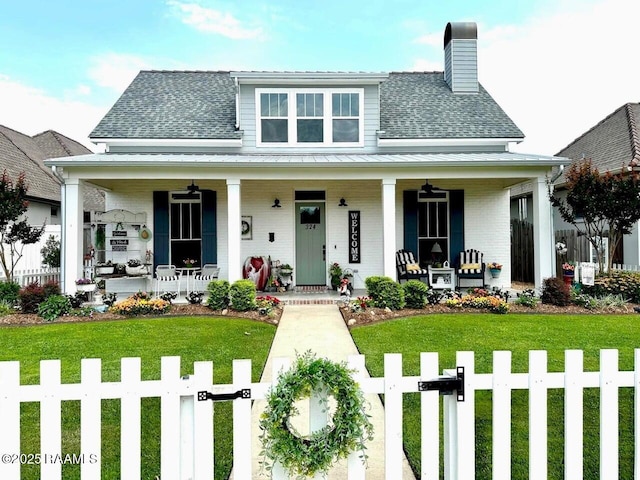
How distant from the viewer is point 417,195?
11.2 m

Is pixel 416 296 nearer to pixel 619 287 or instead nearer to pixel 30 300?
pixel 619 287

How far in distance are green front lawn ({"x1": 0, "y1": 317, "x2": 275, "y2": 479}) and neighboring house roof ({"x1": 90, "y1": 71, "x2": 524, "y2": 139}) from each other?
6092 millimetres

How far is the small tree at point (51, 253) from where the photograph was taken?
40.4 ft

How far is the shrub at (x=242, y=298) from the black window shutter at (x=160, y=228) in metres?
3.65

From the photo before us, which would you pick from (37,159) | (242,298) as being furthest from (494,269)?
(37,159)

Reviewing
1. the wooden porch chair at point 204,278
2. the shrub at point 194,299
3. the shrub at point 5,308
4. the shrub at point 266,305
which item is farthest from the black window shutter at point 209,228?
the shrub at point 5,308

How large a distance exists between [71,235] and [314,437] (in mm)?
8776

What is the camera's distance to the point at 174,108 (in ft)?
40.3

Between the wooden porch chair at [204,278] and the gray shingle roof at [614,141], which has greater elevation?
the gray shingle roof at [614,141]

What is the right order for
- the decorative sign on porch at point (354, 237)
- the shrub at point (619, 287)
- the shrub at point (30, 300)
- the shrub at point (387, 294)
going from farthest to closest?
1. the decorative sign on porch at point (354, 237)
2. the shrub at point (619, 287)
3. the shrub at point (387, 294)
4. the shrub at point (30, 300)

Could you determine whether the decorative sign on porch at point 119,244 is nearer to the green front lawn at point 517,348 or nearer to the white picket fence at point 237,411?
the green front lawn at point 517,348

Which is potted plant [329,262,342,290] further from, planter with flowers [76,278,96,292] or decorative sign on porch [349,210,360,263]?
planter with flowers [76,278,96,292]

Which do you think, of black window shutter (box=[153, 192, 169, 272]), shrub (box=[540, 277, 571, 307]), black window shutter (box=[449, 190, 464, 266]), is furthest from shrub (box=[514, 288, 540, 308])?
black window shutter (box=[153, 192, 169, 272])

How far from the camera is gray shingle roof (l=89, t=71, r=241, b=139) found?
11.3 meters
